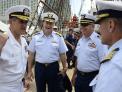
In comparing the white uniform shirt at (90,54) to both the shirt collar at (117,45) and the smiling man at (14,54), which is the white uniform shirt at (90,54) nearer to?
the smiling man at (14,54)

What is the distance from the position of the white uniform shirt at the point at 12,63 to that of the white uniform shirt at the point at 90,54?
1824 mm

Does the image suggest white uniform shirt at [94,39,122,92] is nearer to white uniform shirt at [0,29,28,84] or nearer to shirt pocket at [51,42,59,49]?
white uniform shirt at [0,29,28,84]

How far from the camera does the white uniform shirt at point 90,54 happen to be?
6.16m

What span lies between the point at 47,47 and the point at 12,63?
3015 mm

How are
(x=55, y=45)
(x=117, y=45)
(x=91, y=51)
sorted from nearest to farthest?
(x=117, y=45) < (x=91, y=51) < (x=55, y=45)

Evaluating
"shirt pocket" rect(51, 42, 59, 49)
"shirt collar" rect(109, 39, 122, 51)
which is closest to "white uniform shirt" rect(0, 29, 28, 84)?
"shirt collar" rect(109, 39, 122, 51)

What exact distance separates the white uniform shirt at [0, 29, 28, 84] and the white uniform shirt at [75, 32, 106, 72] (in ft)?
5.98

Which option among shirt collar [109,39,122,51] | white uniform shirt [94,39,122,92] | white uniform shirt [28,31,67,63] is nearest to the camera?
white uniform shirt [94,39,122,92]

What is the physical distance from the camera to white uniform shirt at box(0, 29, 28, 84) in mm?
4207

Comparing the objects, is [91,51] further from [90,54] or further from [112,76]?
[112,76]

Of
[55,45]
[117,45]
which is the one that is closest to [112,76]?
[117,45]

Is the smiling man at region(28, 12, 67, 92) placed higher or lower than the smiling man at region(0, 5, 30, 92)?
lower

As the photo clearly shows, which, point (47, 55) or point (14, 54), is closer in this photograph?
point (14, 54)

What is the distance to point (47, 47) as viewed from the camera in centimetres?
729
